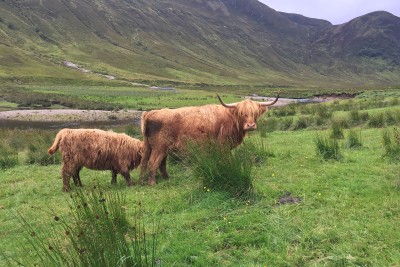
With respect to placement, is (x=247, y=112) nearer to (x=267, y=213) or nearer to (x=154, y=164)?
(x=154, y=164)

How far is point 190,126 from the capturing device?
8438 millimetres

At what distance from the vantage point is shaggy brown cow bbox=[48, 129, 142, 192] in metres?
8.52

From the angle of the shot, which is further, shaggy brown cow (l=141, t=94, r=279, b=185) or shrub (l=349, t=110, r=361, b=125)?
shrub (l=349, t=110, r=361, b=125)

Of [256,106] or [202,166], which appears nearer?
[202,166]

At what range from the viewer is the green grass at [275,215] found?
4.61 metres

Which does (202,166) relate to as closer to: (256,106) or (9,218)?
(256,106)

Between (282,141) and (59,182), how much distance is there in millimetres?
7209

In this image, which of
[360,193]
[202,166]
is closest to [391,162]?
[360,193]

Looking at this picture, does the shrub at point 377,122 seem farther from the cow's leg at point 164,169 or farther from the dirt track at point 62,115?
the dirt track at point 62,115

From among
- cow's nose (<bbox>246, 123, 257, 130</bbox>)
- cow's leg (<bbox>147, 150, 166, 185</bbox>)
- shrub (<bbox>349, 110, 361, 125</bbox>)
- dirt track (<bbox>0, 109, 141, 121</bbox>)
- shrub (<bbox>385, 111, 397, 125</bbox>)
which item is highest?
cow's nose (<bbox>246, 123, 257, 130</bbox>)

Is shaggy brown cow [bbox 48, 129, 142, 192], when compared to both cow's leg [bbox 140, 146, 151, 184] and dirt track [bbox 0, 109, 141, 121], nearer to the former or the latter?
cow's leg [bbox 140, 146, 151, 184]

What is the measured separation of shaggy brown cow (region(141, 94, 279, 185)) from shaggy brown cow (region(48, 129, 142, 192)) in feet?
1.76

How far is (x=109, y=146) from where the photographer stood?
8727 mm

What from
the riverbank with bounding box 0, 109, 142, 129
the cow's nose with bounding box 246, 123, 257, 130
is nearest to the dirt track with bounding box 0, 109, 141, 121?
the riverbank with bounding box 0, 109, 142, 129
